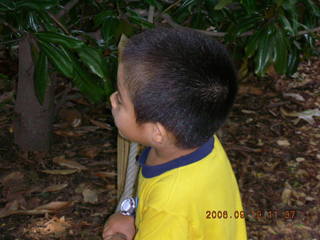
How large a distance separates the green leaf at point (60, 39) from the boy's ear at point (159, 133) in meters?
0.41

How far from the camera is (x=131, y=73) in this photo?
85 cm

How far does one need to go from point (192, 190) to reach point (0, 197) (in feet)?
3.93

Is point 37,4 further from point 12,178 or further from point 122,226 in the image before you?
point 12,178

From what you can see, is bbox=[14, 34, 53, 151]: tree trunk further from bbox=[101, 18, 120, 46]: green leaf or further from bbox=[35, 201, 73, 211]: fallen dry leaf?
bbox=[101, 18, 120, 46]: green leaf

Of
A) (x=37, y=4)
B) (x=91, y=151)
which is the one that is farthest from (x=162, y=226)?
(x=91, y=151)

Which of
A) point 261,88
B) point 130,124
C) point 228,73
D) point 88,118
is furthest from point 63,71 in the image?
Answer: point 261,88

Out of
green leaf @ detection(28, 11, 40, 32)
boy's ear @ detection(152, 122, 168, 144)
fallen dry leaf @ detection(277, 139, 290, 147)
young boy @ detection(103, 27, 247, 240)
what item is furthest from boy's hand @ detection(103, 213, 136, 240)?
fallen dry leaf @ detection(277, 139, 290, 147)

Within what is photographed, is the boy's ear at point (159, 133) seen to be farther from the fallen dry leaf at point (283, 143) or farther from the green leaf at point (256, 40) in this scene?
the fallen dry leaf at point (283, 143)

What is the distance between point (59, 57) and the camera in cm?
120

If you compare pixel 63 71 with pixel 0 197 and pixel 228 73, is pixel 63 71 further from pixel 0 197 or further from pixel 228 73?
pixel 0 197

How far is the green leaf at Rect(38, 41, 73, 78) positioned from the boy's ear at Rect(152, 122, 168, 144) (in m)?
0.40

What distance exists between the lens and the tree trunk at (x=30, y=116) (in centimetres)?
188

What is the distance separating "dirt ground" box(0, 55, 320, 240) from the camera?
1810 mm

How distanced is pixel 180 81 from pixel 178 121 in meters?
0.08
